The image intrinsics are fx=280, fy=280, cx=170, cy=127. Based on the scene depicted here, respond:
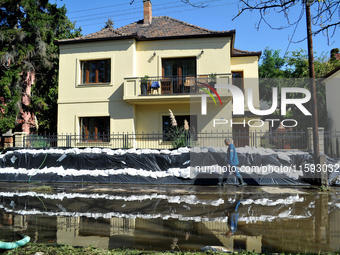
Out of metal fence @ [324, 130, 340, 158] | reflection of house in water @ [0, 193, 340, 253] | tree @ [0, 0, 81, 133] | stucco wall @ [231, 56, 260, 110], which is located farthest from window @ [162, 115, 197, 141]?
tree @ [0, 0, 81, 133]

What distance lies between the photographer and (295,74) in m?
30.0

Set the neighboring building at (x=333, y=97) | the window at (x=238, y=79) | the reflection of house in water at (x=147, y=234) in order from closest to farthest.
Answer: the reflection of house in water at (x=147, y=234) < the neighboring building at (x=333, y=97) < the window at (x=238, y=79)

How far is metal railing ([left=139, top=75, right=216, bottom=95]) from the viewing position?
53.3 feet

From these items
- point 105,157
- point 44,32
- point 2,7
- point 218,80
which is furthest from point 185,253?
point 2,7

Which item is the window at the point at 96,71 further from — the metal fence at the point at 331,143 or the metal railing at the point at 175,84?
the metal fence at the point at 331,143

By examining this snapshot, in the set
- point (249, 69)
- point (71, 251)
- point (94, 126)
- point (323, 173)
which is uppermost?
point (249, 69)

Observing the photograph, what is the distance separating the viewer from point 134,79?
16609mm

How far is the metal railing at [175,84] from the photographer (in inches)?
639

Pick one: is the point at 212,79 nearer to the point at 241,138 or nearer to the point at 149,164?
the point at 241,138

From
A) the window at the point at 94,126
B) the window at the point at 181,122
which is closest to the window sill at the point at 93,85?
the window at the point at 94,126

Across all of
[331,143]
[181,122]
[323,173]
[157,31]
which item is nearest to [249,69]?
[181,122]

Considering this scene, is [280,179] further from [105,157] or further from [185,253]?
[185,253]

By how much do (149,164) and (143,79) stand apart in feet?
23.5

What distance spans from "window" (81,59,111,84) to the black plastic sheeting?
7.50 meters
